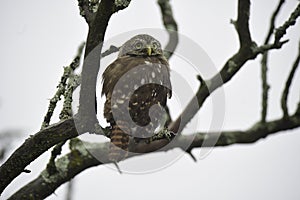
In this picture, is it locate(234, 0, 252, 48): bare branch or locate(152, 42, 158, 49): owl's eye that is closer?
locate(234, 0, 252, 48): bare branch

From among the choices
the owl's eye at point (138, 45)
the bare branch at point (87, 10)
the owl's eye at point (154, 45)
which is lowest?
the owl's eye at point (154, 45)

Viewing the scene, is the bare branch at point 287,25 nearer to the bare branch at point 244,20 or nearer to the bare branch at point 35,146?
the bare branch at point 244,20

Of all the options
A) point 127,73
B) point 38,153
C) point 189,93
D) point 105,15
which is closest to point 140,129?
Answer: point 127,73

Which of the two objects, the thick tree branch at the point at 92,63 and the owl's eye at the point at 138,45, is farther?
the owl's eye at the point at 138,45

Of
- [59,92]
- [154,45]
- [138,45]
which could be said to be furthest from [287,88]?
[59,92]

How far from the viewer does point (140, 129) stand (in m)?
2.94

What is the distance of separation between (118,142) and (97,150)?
770mm

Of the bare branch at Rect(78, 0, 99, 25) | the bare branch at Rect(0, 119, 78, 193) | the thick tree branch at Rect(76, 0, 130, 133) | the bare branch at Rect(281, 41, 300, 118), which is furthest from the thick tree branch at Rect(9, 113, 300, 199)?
the bare branch at Rect(78, 0, 99, 25)

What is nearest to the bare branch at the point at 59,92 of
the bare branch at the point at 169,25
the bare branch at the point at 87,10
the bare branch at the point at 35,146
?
the bare branch at the point at 35,146

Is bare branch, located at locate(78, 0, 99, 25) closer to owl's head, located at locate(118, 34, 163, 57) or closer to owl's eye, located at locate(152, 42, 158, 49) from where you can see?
owl's head, located at locate(118, 34, 163, 57)

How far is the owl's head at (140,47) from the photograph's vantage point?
3025mm

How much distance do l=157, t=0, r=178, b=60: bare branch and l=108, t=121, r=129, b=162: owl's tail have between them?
1.24 metres

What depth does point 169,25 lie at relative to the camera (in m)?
3.77

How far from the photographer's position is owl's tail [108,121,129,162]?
8.05 feet
